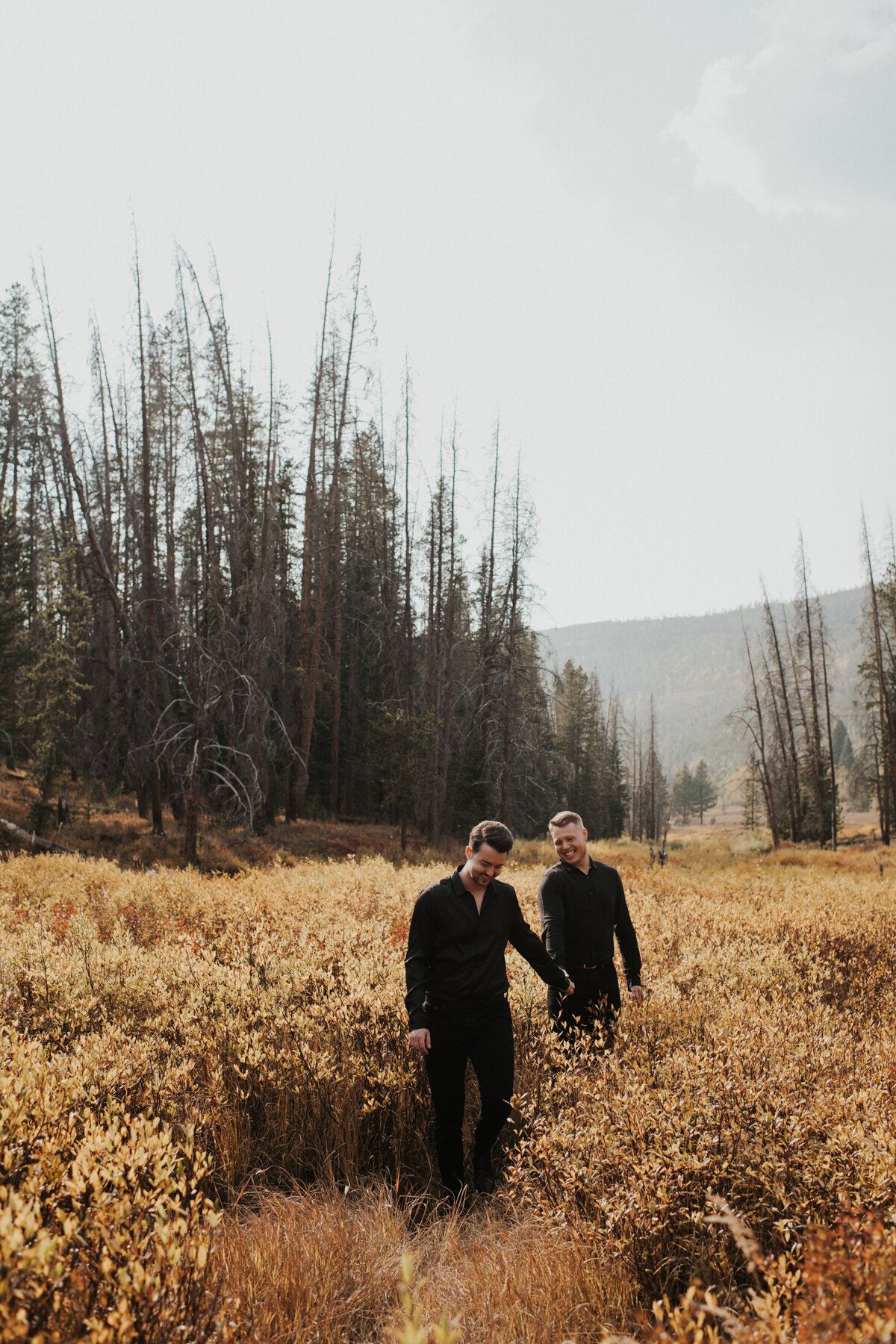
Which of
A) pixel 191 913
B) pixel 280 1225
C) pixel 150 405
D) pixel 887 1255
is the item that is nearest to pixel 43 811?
pixel 191 913

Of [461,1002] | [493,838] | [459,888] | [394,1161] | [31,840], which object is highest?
[493,838]

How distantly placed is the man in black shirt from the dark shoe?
882 millimetres

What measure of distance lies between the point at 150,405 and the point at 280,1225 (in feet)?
68.9

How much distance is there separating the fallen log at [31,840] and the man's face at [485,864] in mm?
12599

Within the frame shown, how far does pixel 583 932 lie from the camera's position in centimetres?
442

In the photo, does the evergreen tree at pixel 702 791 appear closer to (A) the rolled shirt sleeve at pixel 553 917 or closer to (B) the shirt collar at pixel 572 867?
(B) the shirt collar at pixel 572 867

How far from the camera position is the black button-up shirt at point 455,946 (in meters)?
3.60

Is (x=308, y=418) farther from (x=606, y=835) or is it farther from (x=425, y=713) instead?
(x=606, y=835)

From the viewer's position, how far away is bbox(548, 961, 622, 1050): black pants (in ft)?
14.3

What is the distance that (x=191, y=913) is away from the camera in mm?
8000

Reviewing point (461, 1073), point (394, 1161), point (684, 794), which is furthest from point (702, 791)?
point (461, 1073)

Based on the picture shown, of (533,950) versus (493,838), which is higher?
(493,838)

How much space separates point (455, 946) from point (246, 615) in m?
17.3

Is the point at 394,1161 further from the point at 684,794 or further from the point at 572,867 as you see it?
the point at 684,794
